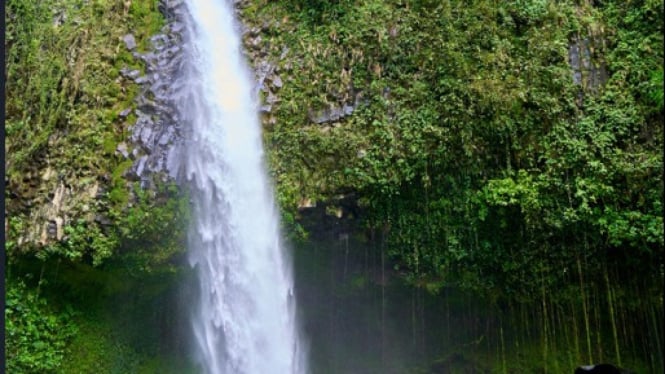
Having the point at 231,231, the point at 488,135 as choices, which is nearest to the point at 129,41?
the point at 231,231

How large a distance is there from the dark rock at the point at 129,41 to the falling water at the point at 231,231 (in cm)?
70

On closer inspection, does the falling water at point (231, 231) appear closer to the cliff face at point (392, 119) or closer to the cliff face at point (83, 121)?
the cliff face at point (392, 119)

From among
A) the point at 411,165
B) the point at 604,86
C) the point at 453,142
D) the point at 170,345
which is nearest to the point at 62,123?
the point at 170,345

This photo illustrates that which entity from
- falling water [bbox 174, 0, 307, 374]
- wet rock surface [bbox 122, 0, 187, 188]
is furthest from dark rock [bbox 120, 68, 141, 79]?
falling water [bbox 174, 0, 307, 374]

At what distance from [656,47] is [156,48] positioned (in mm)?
6273

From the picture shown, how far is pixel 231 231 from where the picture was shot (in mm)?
6953

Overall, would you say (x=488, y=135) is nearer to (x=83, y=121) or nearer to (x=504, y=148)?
(x=504, y=148)

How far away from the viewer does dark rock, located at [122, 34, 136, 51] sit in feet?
23.9

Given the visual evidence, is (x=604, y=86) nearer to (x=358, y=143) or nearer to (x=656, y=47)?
(x=656, y=47)

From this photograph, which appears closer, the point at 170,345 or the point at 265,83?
the point at 265,83

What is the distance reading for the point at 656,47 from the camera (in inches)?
250

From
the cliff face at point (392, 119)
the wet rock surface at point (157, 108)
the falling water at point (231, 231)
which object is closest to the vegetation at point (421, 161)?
the cliff face at point (392, 119)

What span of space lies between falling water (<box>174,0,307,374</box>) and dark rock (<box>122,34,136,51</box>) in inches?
27.5

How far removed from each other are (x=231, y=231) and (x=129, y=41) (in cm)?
296
